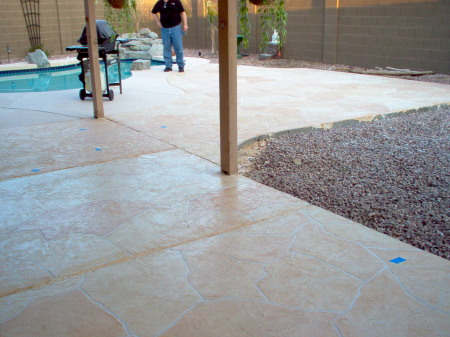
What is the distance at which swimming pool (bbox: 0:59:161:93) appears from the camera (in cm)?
961

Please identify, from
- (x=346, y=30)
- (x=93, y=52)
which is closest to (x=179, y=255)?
(x=93, y=52)

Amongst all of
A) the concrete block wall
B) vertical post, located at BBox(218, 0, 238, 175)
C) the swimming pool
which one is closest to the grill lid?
the swimming pool

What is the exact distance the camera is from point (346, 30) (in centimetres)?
1086

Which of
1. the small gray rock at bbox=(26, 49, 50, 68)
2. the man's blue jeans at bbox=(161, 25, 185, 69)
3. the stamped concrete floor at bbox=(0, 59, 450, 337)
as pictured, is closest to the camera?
the stamped concrete floor at bbox=(0, 59, 450, 337)

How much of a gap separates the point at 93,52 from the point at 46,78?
5893 mm

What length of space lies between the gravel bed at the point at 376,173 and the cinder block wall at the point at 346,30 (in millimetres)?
4342

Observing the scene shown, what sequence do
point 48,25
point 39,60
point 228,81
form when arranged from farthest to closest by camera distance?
point 48,25 → point 39,60 → point 228,81

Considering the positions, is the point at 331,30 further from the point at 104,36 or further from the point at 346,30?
the point at 104,36

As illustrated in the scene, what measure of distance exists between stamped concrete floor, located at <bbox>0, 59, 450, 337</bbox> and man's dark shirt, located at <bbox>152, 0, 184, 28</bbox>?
17.0 ft

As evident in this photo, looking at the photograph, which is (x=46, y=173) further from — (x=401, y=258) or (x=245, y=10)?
(x=401, y=258)

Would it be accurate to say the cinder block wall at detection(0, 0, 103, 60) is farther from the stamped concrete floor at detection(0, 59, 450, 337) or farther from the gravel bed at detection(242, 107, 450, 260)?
the gravel bed at detection(242, 107, 450, 260)

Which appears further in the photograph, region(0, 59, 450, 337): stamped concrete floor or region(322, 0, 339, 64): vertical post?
region(322, 0, 339, 64): vertical post

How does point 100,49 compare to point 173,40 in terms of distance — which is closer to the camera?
point 100,49

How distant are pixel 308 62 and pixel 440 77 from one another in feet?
11.8
